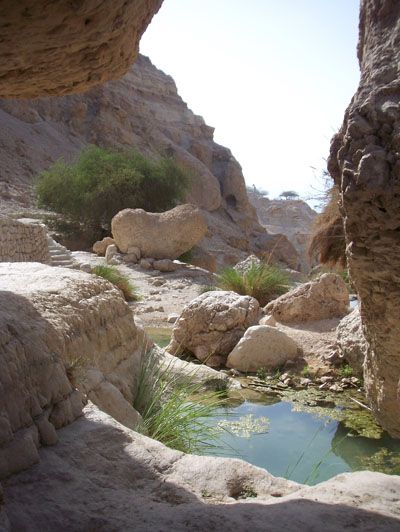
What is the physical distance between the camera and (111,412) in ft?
13.6

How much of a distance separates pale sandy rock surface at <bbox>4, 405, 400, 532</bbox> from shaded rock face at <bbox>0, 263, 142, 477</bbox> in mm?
124

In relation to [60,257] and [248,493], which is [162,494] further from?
[60,257]

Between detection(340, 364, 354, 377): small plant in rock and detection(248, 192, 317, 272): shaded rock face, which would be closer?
detection(340, 364, 354, 377): small plant in rock

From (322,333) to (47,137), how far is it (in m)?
26.4

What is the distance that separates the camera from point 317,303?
938 centimetres

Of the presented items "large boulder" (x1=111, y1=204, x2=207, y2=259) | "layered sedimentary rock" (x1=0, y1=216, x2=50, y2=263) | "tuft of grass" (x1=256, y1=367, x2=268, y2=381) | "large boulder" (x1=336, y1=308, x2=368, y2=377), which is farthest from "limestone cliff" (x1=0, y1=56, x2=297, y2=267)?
"large boulder" (x1=336, y1=308, x2=368, y2=377)

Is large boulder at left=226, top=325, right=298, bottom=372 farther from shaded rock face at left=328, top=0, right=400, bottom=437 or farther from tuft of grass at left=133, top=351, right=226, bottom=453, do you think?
shaded rock face at left=328, top=0, right=400, bottom=437

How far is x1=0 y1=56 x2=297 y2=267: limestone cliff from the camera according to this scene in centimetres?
2961

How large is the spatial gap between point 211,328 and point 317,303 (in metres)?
1.80

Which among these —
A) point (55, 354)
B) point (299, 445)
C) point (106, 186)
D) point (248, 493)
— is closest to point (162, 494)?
point (248, 493)

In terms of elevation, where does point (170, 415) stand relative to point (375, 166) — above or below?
below

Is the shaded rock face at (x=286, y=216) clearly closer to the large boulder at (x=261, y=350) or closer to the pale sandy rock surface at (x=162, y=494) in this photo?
the large boulder at (x=261, y=350)

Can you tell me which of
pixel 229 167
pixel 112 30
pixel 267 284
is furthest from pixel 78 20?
pixel 229 167

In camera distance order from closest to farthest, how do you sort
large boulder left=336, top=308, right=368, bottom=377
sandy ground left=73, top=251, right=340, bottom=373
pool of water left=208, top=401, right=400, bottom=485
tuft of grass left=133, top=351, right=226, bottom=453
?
tuft of grass left=133, top=351, right=226, bottom=453 → pool of water left=208, top=401, right=400, bottom=485 → large boulder left=336, top=308, right=368, bottom=377 → sandy ground left=73, top=251, right=340, bottom=373
